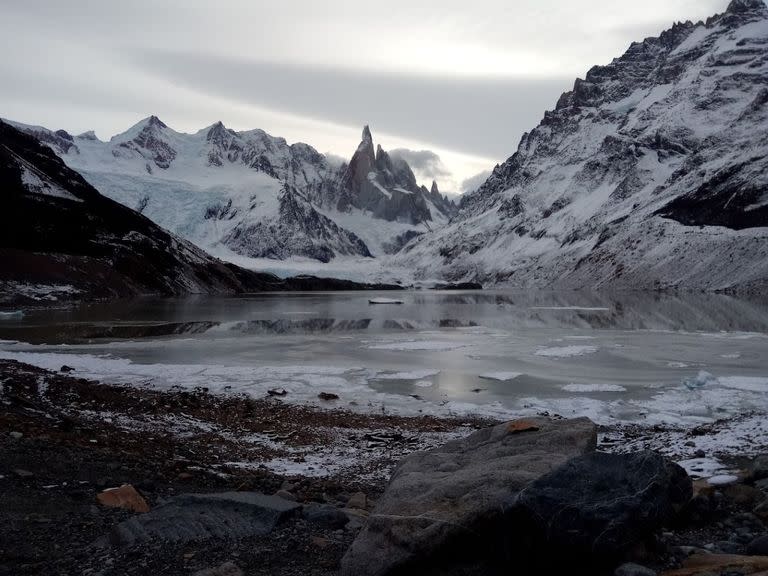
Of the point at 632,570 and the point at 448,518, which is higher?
the point at 448,518

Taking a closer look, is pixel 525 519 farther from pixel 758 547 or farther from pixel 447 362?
pixel 447 362

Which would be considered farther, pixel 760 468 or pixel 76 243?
pixel 76 243

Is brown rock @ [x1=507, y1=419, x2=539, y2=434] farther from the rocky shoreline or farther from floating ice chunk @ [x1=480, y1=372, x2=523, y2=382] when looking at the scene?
floating ice chunk @ [x1=480, y1=372, x2=523, y2=382]

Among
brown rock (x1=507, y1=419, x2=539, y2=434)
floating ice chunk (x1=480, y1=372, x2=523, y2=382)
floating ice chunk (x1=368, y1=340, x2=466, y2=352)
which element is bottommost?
floating ice chunk (x1=368, y1=340, x2=466, y2=352)

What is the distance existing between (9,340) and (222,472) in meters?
37.0

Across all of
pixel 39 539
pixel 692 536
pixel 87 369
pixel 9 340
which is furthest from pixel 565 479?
pixel 9 340

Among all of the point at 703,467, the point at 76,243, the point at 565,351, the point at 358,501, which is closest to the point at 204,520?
the point at 358,501

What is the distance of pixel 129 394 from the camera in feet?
73.6

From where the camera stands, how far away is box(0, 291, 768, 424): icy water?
23.3m

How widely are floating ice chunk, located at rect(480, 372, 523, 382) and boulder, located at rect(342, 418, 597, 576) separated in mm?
19470

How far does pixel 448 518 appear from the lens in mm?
7262

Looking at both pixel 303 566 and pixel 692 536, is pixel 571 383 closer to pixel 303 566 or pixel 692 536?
pixel 692 536

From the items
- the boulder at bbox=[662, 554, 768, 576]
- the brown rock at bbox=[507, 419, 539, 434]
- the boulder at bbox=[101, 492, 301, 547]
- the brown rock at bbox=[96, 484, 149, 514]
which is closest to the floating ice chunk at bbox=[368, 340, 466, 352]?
the brown rock at bbox=[507, 419, 539, 434]

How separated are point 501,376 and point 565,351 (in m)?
11.5
